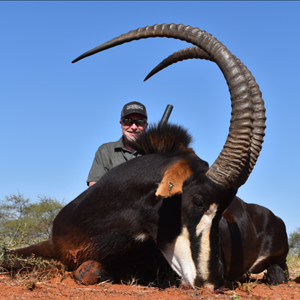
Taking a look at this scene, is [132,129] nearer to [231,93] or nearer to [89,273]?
[231,93]

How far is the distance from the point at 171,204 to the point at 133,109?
10.5 feet

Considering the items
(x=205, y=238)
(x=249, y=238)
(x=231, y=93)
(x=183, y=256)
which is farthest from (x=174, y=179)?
(x=249, y=238)

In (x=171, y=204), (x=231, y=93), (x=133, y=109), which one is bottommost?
(x=171, y=204)

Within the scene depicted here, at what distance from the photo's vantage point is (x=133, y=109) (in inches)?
264

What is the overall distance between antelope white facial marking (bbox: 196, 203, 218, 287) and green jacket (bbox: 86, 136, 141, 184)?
3.11 metres

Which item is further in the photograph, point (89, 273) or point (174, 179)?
point (89, 273)

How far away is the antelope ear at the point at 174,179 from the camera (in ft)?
11.0

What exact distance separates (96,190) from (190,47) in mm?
2388

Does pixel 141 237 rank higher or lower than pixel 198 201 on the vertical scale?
lower

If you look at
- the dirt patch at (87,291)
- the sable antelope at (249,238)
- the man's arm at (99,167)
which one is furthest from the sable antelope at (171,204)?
the man's arm at (99,167)

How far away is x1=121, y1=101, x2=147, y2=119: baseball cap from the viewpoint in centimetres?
670

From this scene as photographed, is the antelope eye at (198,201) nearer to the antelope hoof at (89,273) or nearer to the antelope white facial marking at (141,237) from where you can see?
the antelope white facial marking at (141,237)

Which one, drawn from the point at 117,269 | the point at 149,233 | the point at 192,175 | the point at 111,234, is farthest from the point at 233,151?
the point at 117,269

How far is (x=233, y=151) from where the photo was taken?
3.95 metres
